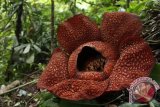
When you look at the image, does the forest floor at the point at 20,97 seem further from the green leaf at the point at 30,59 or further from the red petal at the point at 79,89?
the red petal at the point at 79,89

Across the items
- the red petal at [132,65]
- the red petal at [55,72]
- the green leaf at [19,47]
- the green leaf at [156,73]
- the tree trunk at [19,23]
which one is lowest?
the green leaf at [19,47]

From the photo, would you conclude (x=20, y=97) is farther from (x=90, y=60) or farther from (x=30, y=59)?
(x=90, y=60)

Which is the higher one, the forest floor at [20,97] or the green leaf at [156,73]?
the green leaf at [156,73]

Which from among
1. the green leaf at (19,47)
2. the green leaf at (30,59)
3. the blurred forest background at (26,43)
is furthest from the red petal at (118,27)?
the green leaf at (19,47)

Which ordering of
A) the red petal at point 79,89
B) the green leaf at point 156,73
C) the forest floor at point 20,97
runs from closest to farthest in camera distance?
the red petal at point 79,89 → the green leaf at point 156,73 → the forest floor at point 20,97

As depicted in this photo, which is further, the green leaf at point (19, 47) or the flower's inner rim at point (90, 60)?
the green leaf at point (19, 47)

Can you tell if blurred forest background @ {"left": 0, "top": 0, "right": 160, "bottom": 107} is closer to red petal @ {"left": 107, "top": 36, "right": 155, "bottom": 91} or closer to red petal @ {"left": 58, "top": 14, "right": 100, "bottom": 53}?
red petal @ {"left": 58, "top": 14, "right": 100, "bottom": 53}

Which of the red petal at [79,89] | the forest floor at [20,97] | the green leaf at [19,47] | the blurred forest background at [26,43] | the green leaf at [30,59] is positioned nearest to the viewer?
the red petal at [79,89]

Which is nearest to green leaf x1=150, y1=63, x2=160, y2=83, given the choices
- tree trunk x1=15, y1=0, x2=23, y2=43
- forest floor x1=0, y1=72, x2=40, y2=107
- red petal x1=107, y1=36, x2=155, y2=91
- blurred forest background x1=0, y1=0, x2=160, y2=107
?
red petal x1=107, y1=36, x2=155, y2=91

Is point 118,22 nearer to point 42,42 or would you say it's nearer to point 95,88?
point 95,88
